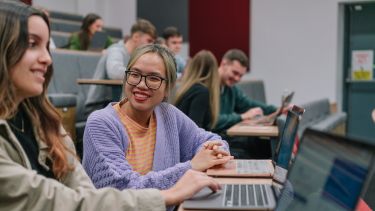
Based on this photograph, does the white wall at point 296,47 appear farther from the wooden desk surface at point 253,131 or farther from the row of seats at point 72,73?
the wooden desk surface at point 253,131

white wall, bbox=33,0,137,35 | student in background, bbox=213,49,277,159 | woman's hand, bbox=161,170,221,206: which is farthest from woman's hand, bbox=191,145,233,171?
white wall, bbox=33,0,137,35

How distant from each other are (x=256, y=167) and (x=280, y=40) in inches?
246

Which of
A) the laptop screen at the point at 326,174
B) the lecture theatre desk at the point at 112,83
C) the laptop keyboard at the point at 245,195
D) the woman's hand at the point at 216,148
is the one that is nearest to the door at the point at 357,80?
the lecture theatre desk at the point at 112,83

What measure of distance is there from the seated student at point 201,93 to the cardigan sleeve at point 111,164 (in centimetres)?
158

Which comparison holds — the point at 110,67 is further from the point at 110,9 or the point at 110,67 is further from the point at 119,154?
the point at 110,9

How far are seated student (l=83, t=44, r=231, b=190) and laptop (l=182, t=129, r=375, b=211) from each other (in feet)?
1.20

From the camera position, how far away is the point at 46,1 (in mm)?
8891

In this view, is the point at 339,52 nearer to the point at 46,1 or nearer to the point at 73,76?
the point at 73,76

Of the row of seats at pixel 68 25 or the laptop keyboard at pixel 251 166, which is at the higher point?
the row of seats at pixel 68 25

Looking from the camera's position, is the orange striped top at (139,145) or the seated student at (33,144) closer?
the seated student at (33,144)

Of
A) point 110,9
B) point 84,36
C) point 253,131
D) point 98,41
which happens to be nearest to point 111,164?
point 253,131

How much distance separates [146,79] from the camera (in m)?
1.98

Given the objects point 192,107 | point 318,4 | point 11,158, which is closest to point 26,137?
point 11,158

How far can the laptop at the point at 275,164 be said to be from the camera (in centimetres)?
162
